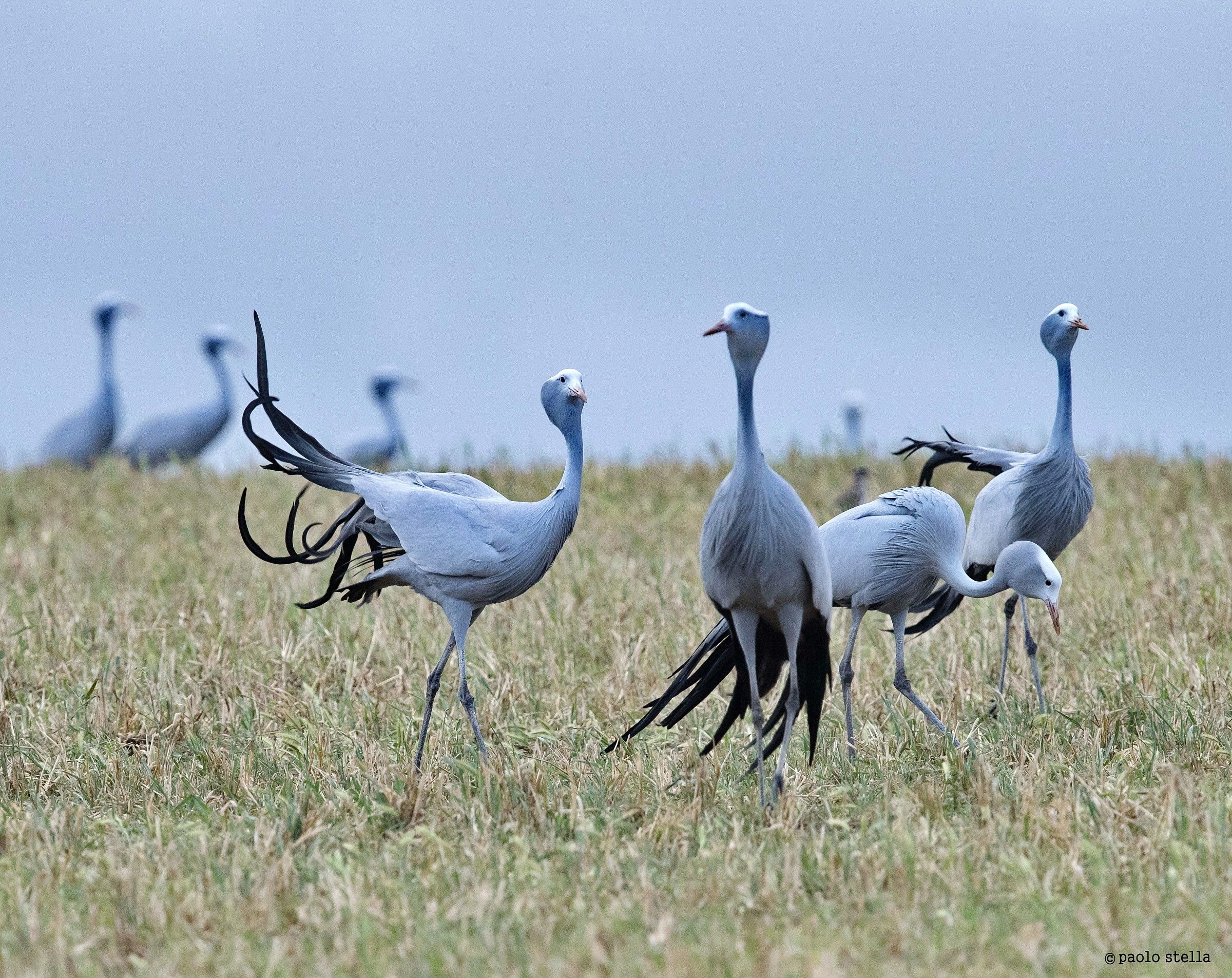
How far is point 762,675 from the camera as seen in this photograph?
14.6ft

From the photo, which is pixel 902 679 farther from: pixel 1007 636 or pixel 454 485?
pixel 454 485

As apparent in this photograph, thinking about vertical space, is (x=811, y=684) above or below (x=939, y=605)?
below

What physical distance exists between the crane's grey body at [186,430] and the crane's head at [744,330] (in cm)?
1406

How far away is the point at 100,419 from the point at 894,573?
47.4ft

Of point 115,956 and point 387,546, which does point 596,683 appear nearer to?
point 387,546

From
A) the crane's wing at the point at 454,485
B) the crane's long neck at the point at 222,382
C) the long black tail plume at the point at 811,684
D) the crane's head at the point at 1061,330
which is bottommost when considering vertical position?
the long black tail plume at the point at 811,684

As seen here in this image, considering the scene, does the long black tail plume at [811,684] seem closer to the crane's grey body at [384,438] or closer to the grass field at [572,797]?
the grass field at [572,797]

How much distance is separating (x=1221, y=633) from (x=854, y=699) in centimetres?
191

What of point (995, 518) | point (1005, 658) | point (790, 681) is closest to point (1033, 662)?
point (1005, 658)

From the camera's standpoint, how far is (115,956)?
3.11 m

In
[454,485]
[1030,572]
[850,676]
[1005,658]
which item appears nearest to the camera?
[1030,572]

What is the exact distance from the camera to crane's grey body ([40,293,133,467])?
17312 mm

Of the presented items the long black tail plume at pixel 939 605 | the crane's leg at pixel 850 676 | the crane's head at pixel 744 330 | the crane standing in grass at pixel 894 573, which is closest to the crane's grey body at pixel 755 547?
the crane's head at pixel 744 330

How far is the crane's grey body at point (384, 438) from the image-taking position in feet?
58.0
